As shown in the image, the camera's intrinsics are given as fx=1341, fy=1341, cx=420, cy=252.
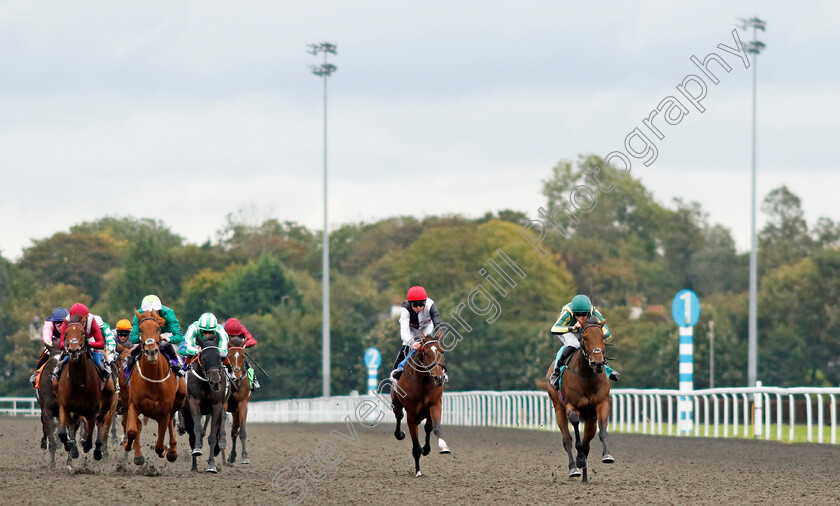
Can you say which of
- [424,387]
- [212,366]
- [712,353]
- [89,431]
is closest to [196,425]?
[212,366]

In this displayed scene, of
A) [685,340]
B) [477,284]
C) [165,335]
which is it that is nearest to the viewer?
[165,335]

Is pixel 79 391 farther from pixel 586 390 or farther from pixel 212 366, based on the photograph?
pixel 586 390

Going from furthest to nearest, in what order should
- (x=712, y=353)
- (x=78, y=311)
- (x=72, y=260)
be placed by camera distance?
(x=72, y=260) → (x=712, y=353) → (x=78, y=311)

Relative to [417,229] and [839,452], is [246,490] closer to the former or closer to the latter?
[839,452]

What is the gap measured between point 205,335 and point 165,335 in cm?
56

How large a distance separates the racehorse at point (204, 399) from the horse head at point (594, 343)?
4.29 m

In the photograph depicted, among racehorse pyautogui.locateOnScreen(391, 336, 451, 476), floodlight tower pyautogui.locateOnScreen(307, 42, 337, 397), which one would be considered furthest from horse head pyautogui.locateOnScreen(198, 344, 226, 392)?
floodlight tower pyautogui.locateOnScreen(307, 42, 337, 397)

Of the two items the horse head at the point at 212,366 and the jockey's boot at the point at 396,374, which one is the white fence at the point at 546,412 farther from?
the horse head at the point at 212,366

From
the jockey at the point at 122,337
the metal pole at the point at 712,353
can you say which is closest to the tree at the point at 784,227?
the metal pole at the point at 712,353

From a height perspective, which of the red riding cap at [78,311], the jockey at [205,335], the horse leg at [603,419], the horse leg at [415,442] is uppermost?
the red riding cap at [78,311]

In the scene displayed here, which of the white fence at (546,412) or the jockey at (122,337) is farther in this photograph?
the white fence at (546,412)

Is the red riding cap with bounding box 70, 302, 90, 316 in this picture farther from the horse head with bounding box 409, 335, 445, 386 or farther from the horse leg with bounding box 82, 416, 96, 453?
the horse head with bounding box 409, 335, 445, 386

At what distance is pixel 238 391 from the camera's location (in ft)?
56.9

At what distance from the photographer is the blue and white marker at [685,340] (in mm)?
24875
